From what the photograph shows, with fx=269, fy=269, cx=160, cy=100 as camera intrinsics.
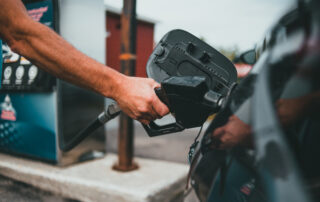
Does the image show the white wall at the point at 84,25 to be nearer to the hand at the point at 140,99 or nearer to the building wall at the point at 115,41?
the hand at the point at 140,99

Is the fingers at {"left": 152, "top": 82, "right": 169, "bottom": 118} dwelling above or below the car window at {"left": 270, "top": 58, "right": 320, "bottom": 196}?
below

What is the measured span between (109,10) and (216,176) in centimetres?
897

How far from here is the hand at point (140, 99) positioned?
0.92m

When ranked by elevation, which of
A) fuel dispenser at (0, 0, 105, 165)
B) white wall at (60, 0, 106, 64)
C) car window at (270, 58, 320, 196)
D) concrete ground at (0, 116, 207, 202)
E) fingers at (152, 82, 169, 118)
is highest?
car window at (270, 58, 320, 196)

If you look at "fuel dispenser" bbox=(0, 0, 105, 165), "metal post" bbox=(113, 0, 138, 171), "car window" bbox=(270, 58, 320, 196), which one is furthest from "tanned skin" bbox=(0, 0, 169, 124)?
"fuel dispenser" bbox=(0, 0, 105, 165)

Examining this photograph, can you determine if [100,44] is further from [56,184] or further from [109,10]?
[109,10]

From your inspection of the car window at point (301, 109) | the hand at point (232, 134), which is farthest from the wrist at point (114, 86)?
the car window at point (301, 109)

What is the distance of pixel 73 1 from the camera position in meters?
3.19

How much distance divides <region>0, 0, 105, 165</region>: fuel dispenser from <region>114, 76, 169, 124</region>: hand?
2.29 m

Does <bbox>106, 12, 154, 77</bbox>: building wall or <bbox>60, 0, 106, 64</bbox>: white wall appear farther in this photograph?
<bbox>106, 12, 154, 77</bbox>: building wall

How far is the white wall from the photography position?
3.13 m

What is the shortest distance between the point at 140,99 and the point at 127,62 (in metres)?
2.06

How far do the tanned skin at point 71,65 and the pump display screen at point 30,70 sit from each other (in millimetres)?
2161

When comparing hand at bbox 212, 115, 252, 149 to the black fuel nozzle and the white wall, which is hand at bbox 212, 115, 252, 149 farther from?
the white wall
